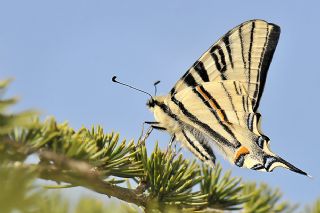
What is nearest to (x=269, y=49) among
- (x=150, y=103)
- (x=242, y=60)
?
(x=242, y=60)

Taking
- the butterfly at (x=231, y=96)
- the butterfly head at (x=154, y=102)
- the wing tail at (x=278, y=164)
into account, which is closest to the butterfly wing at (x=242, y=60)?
the butterfly at (x=231, y=96)

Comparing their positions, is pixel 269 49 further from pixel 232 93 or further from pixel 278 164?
pixel 278 164

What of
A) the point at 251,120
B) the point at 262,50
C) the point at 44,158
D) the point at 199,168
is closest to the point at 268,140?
the point at 251,120

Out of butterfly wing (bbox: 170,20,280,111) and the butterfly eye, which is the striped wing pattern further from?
the butterfly eye

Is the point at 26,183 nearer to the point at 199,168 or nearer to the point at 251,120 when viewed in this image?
the point at 199,168

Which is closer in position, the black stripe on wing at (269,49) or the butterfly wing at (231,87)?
the butterfly wing at (231,87)

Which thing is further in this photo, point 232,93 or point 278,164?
point 232,93

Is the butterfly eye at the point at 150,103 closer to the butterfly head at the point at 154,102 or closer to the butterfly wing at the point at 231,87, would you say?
the butterfly head at the point at 154,102

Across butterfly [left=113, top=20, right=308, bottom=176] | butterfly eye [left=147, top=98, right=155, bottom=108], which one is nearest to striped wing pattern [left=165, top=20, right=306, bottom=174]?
butterfly [left=113, top=20, right=308, bottom=176]
